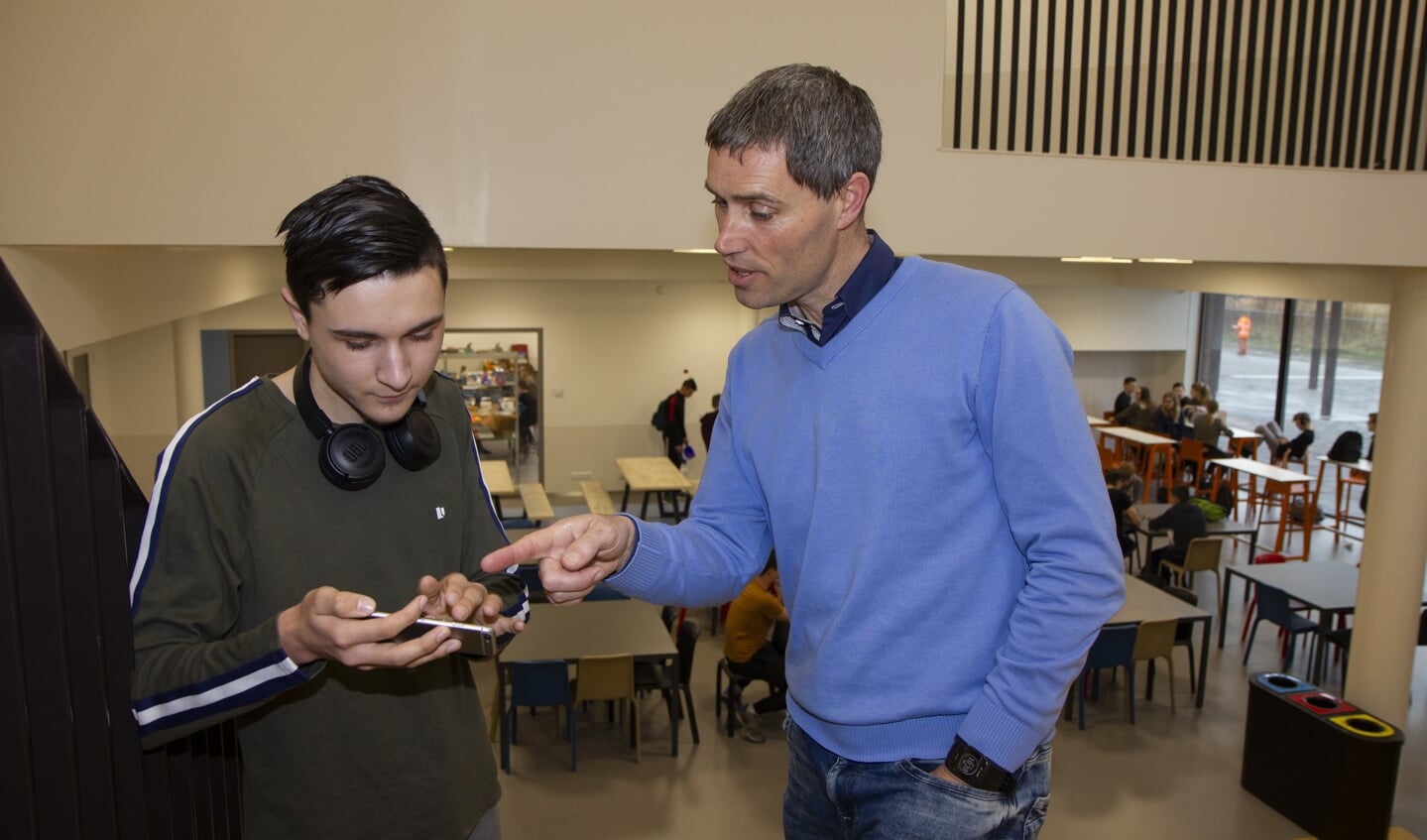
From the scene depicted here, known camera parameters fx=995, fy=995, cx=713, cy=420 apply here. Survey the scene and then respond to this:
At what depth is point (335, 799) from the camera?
61.6 inches

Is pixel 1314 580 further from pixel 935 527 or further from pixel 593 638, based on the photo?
pixel 935 527

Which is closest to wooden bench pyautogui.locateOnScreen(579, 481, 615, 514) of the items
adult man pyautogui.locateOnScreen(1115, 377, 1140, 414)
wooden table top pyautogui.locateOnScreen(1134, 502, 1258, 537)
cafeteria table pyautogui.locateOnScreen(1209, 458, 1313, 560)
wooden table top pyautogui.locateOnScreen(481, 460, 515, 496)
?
wooden table top pyautogui.locateOnScreen(481, 460, 515, 496)

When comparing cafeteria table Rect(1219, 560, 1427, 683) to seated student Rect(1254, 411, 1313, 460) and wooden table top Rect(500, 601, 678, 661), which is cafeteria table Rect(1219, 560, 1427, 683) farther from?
seated student Rect(1254, 411, 1313, 460)

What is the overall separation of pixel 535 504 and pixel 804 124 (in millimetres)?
8852

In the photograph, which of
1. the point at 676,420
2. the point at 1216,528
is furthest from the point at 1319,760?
the point at 676,420

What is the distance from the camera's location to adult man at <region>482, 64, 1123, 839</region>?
1466mm

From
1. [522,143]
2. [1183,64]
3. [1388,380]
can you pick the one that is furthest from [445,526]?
[1388,380]

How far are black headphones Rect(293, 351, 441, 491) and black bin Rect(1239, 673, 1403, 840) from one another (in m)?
5.39

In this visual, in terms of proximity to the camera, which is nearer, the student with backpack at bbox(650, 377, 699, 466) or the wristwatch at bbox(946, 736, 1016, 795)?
the wristwatch at bbox(946, 736, 1016, 795)

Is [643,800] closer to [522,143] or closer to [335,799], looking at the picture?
[522,143]

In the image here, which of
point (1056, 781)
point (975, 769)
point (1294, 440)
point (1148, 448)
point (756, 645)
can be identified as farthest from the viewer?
point (1148, 448)

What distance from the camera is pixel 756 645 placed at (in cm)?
645

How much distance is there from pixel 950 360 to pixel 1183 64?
444 cm

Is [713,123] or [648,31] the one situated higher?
[648,31]
